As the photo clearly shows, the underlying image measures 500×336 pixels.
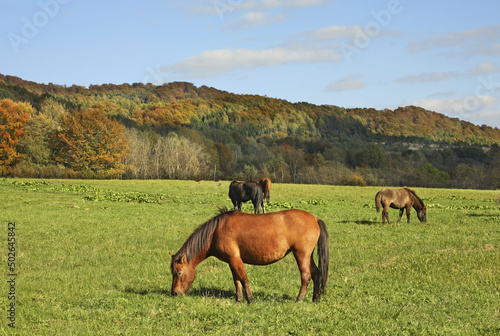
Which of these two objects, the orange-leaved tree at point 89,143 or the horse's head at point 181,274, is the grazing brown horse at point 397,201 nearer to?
the horse's head at point 181,274

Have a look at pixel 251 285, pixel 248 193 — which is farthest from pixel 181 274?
pixel 248 193

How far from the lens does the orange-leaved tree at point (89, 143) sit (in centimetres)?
6569

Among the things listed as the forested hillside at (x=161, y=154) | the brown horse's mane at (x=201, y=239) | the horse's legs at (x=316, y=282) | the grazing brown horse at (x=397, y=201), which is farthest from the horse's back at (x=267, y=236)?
the forested hillside at (x=161, y=154)

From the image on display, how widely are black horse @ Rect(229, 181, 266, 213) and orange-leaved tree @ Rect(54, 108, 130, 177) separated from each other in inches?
1603

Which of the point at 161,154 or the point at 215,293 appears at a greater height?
the point at 161,154

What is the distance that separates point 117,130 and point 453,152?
112 meters

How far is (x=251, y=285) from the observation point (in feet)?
34.6

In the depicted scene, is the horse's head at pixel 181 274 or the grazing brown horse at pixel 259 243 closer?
the grazing brown horse at pixel 259 243

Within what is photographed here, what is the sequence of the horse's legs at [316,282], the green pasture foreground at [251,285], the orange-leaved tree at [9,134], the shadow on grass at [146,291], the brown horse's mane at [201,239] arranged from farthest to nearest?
1. the orange-leaved tree at [9,134]
2. the shadow on grass at [146,291]
3. the brown horse's mane at [201,239]
4. the horse's legs at [316,282]
5. the green pasture foreground at [251,285]

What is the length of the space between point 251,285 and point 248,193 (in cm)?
1775

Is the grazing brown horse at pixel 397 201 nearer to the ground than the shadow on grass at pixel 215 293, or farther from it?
farther from it

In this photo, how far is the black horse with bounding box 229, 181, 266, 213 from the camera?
27.9 metres

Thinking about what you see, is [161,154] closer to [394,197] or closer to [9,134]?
[9,134]

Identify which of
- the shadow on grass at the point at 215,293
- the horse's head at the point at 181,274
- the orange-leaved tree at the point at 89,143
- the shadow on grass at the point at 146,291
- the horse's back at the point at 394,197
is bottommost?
the shadow on grass at the point at 146,291
